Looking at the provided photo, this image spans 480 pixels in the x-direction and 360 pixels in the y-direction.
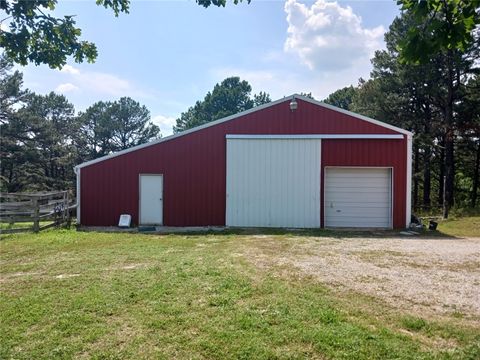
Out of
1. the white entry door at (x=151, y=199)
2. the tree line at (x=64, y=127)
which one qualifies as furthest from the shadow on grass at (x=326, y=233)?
the tree line at (x=64, y=127)

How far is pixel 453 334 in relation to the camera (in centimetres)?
329

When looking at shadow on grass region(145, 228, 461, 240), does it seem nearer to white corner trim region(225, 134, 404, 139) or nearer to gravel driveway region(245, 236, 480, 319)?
gravel driveway region(245, 236, 480, 319)

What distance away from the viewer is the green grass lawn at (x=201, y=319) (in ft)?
9.85

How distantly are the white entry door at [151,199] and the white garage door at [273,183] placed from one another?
2368mm

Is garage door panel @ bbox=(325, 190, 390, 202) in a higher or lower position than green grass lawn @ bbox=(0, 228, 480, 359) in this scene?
higher

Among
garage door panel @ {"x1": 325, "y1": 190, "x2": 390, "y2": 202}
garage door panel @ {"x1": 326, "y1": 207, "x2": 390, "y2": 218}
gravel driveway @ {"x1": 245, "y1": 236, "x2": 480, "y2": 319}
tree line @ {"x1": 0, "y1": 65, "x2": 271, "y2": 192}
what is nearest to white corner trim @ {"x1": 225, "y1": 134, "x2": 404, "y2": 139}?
garage door panel @ {"x1": 325, "y1": 190, "x2": 390, "y2": 202}

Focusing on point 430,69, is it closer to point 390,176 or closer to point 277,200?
point 390,176

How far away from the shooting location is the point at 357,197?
40.5 feet

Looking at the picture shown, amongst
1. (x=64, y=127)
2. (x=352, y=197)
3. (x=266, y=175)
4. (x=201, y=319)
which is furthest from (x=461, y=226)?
(x=64, y=127)

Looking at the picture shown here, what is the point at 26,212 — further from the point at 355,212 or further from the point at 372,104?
the point at 372,104

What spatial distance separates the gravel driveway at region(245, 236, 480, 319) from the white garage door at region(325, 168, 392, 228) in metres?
2.81

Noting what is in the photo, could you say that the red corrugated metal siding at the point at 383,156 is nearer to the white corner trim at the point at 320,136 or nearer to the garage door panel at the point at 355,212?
the white corner trim at the point at 320,136

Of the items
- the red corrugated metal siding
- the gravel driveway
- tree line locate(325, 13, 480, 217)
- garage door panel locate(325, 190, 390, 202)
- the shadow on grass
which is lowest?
the shadow on grass

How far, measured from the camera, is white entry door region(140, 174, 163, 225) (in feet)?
41.4
